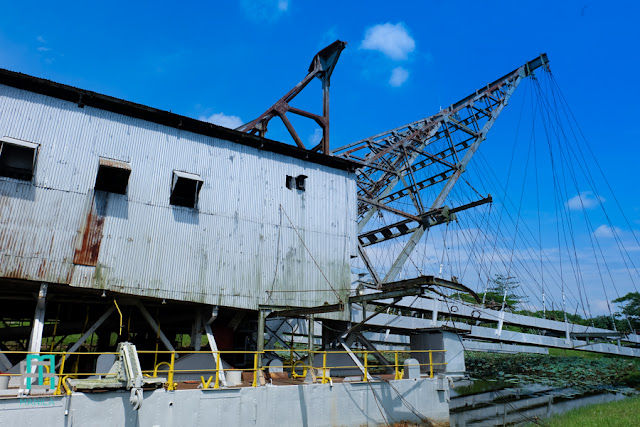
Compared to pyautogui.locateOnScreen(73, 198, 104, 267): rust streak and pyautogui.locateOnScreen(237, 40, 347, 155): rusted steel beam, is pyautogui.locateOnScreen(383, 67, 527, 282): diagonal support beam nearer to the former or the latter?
pyautogui.locateOnScreen(237, 40, 347, 155): rusted steel beam

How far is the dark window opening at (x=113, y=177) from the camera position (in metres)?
16.3

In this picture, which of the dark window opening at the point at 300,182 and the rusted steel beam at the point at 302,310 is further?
the dark window opening at the point at 300,182

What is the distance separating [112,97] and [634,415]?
25.1 meters

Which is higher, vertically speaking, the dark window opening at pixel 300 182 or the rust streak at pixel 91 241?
the dark window opening at pixel 300 182

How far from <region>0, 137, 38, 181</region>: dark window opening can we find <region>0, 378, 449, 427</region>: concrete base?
25.9ft

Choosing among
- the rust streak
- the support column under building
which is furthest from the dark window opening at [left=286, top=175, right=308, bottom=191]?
the support column under building

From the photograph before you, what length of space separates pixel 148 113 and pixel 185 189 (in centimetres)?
340

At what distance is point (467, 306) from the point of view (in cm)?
2742

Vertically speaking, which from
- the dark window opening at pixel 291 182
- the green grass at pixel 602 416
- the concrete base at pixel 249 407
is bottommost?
the green grass at pixel 602 416

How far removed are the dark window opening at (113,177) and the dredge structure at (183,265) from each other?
0.05 meters

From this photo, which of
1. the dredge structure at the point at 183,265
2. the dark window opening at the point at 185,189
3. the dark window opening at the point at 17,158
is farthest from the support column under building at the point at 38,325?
the dark window opening at the point at 185,189

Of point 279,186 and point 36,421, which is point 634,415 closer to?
point 279,186

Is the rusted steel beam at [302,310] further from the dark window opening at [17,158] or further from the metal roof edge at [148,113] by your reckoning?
the dark window opening at [17,158]

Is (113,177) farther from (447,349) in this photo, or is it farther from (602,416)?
(602,416)
